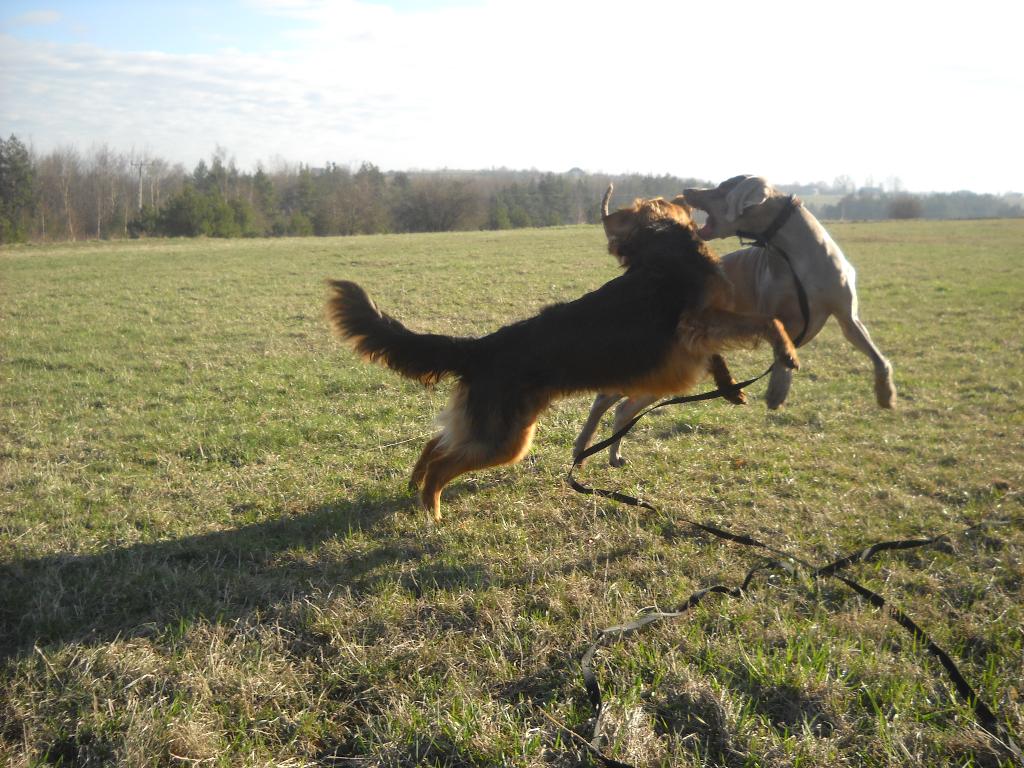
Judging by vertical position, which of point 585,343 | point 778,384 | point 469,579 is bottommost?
point 469,579

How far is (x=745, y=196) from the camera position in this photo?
4.77 meters

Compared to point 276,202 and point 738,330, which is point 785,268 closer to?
point 738,330

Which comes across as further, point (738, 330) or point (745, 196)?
point (745, 196)

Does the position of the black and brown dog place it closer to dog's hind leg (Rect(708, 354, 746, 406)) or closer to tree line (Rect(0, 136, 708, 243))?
dog's hind leg (Rect(708, 354, 746, 406))

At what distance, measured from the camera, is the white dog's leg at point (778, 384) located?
4477mm

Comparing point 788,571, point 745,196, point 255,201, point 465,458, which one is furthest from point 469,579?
point 255,201

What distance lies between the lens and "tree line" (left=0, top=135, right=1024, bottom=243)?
48250 mm

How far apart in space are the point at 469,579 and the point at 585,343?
1448 mm

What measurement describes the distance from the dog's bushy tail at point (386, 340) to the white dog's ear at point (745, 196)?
2008 millimetres

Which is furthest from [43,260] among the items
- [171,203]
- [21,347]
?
[171,203]

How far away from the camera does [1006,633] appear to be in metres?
3.20

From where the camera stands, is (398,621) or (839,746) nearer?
(839,746)

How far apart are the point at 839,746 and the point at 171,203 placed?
177 feet

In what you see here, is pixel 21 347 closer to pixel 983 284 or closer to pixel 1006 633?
pixel 1006 633
